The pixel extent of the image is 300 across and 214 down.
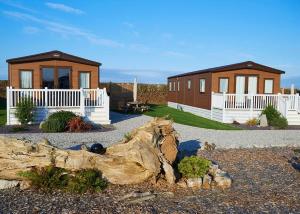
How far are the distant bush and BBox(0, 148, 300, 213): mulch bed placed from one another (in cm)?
997

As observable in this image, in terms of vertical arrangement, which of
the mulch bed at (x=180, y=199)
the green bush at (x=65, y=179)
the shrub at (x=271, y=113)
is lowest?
the mulch bed at (x=180, y=199)

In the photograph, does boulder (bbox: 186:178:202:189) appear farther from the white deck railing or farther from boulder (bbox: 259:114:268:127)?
the white deck railing

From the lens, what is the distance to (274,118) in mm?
17797

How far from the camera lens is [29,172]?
6.45 metres

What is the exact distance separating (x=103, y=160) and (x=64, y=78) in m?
13.4

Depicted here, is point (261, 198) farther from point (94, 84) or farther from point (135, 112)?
point (135, 112)

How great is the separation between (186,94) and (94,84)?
9.99 meters

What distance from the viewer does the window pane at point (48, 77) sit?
A: 61.9 feet

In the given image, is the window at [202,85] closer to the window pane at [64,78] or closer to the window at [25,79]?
the window pane at [64,78]

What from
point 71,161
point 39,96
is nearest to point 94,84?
point 39,96

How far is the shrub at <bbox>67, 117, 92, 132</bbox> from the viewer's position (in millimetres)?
14117

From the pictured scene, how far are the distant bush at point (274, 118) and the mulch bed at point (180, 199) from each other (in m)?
9.97

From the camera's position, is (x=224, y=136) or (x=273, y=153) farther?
(x=224, y=136)

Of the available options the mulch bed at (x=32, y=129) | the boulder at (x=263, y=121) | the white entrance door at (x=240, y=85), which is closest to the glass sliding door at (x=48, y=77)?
the mulch bed at (x=32, y=129)
